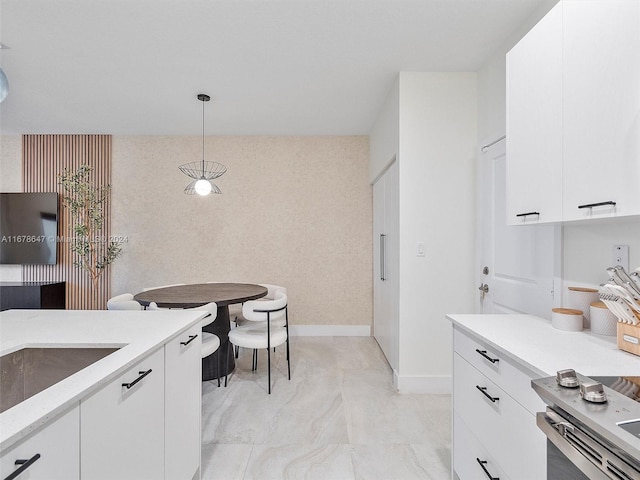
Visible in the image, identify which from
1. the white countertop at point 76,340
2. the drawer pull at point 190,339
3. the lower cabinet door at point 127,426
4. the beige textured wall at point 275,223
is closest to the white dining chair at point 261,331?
the white countertop at point 76,340

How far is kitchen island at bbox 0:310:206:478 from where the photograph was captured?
0.78 metres

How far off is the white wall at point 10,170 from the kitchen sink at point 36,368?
4661 millimetres

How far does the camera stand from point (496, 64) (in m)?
2.51

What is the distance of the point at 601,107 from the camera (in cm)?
115

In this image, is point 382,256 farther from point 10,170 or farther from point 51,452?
point 10,170

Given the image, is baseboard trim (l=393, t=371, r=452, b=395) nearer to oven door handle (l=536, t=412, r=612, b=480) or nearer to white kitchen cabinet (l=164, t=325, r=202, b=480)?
white kitchen cabinet (l=164, t=325, r=202, b=480)

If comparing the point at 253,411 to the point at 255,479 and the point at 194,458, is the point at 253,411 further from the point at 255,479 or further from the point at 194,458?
the point at 194,458

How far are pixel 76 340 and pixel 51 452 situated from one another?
56 centimetres

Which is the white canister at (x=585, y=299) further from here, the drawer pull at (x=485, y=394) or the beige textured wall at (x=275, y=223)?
the beige textured wall at (x=275, y=223)

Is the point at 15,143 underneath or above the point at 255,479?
above

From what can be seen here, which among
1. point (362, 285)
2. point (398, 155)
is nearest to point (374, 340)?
point (362, 285)

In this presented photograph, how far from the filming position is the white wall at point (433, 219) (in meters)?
2.82

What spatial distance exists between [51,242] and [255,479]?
4524 mm

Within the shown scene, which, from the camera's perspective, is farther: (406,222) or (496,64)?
(406,222)
